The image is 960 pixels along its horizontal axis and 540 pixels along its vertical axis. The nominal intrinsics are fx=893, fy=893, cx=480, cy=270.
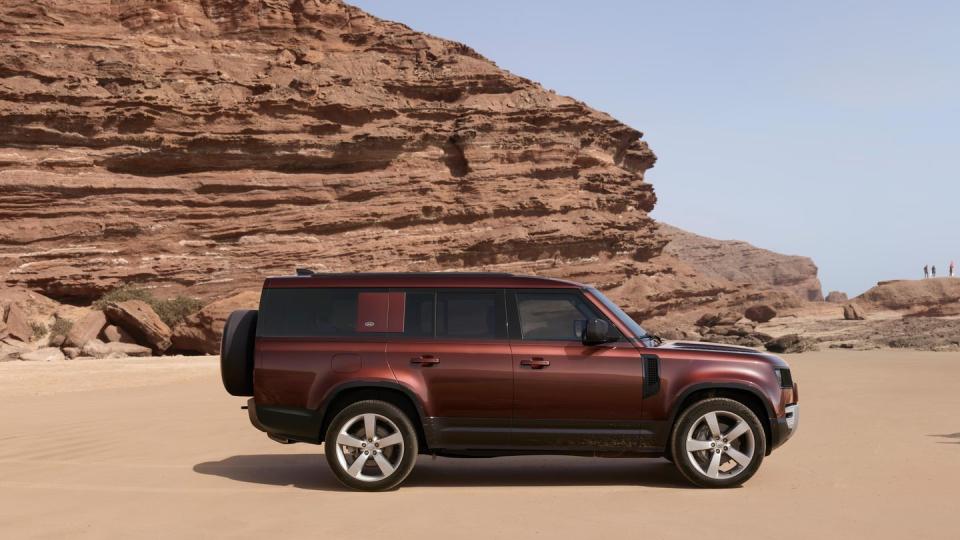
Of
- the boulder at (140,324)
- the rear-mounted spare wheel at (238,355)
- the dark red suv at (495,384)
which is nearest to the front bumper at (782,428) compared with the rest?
the dark red suv at (495,384)

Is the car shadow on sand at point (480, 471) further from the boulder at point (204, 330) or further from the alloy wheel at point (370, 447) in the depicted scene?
the boulder at point (204, 330)

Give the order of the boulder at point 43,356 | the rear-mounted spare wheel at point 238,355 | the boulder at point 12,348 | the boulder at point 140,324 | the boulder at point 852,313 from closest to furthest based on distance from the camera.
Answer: the rear-mounted spare wheel at point 238,355 → the boulder at point 43,356 → the boulder at point 12,348 → the boulder at point 140,324 → the boulder at point 852,313

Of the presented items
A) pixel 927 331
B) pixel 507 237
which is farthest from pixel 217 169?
pixel 927 331

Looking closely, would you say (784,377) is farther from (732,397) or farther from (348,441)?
(348,441)

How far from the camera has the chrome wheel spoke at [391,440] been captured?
782 centimetres

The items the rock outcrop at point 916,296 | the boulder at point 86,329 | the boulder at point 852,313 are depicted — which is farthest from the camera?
the rock outcrop at point 916,296

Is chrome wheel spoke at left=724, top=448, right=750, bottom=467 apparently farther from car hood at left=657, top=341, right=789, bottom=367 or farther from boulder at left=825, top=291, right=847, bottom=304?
boulder at left=825, top=291, right=847, bottom=304

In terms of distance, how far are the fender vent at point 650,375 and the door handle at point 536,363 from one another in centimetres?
86

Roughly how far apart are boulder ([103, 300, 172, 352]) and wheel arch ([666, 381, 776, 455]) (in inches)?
1060

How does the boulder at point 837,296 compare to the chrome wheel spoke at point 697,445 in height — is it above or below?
above

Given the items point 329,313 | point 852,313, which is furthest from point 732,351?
point 852,313

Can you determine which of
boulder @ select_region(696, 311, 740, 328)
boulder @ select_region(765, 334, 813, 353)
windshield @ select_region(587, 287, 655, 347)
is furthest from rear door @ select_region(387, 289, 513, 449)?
boulder @ select_region(696, 311, 740, 328)

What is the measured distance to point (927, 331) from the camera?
39.3 meters

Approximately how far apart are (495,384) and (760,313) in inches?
2100
